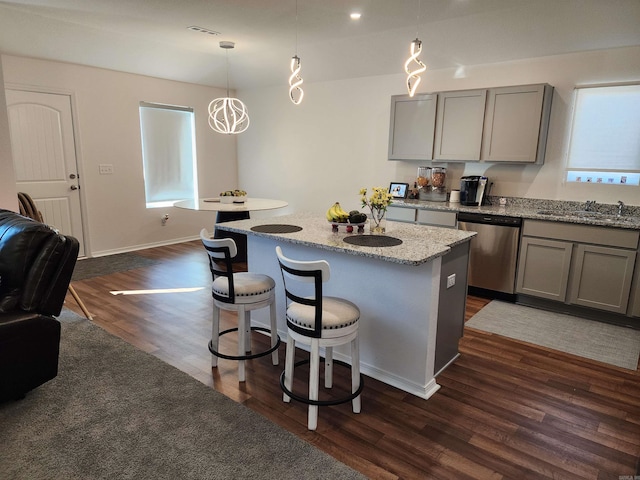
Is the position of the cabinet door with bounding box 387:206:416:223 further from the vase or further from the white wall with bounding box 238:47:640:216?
the vase

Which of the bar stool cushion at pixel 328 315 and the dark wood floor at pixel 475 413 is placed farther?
the bar stool cushion at pixel 328 315

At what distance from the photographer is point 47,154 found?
199 inches

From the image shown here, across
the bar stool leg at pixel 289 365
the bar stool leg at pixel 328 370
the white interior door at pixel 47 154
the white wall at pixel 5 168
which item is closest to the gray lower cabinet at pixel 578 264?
the bar stool leg at pixel 328 370

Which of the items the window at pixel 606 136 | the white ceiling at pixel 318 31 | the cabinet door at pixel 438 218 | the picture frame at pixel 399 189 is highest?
the white ceiling at pixel 318 31

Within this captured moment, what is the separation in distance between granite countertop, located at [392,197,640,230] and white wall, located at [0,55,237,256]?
12.4ft

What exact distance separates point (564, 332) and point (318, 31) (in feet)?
12.4

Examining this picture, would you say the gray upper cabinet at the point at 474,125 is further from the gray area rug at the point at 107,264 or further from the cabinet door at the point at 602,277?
the gray area rug at the point at 107,264

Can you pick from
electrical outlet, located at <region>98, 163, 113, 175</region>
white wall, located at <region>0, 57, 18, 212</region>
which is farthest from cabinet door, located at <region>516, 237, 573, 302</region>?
electrical outlet, located at <region>98, 163, 113, 175</region>

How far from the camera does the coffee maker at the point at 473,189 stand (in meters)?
4.45

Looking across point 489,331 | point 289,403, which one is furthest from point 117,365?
point 489,331

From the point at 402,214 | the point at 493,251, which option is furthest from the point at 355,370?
the point at 402,214

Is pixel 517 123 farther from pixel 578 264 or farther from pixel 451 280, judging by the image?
pixel 451 280

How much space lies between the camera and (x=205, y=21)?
4145 mm

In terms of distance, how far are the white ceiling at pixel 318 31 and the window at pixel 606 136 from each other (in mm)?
462
